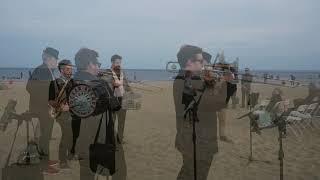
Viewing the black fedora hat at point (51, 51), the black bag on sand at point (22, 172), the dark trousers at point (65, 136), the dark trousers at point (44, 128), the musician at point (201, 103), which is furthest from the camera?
the dark trousers at point (44, 128)

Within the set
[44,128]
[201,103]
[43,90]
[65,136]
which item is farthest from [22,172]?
[201,103]

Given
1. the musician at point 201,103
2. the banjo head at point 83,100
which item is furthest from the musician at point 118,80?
the musician at point 201,103

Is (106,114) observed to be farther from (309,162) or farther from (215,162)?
(309,162)

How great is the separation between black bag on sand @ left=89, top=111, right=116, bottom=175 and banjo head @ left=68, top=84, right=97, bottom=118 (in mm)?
183

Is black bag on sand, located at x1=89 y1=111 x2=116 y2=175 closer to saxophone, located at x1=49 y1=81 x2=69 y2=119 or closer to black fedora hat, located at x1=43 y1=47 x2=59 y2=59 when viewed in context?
saxophone, located at x1=49 y1=81 x2=69 y2=119

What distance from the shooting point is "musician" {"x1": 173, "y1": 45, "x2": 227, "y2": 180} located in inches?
157

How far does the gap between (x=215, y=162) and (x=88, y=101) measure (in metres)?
3.21

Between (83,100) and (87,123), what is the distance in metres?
0.25

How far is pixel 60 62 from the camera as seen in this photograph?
6.30 m

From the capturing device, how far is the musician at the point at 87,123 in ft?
14.5

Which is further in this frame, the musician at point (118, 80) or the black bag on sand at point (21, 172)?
the musician at point (118, 80)

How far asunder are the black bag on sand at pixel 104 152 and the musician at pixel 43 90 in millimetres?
1974

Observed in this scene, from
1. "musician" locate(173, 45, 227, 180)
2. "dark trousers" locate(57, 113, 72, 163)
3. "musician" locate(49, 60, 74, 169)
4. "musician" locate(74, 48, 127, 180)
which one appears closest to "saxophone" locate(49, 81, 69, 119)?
"musician" locate(49, 60, 74, 169)

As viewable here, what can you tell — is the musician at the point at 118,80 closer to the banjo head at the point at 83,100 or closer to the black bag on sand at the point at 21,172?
the black bag on sand at the point at 21,172
